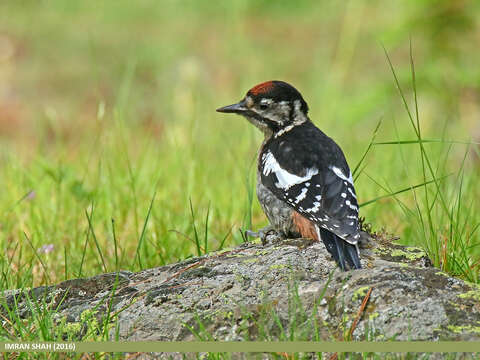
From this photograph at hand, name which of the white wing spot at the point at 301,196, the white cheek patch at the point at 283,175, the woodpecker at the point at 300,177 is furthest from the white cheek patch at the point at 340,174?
the white wing spot at the point at 301,196

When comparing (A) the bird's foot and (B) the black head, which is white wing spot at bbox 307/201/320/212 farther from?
(B) the black head

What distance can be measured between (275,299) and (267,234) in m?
1.17

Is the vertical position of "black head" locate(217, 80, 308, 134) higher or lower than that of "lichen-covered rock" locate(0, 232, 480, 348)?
higher

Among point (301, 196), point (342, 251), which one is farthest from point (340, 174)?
point (342, 251)

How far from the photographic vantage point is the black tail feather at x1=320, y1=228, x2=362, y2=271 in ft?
11.3

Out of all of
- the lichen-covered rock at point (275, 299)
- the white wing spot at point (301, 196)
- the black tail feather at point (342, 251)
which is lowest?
the lichen-covered rock at point (275, 299)

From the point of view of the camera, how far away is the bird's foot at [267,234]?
4.21 m

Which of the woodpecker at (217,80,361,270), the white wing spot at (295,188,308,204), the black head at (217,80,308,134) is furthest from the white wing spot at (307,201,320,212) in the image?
the black head at (217,80,308,134)

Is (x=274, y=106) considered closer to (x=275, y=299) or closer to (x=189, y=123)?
(x=275, y=299)

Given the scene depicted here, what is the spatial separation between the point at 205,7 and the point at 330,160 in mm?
13438

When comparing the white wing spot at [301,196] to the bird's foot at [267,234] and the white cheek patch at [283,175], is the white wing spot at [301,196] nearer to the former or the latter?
the white cheek patch at [283,175]

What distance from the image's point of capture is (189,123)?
309 inches

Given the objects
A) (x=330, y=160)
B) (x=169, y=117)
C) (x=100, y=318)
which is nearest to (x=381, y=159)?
(x=330, y=160)

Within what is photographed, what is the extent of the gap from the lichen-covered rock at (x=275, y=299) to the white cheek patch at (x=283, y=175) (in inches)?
21.2
